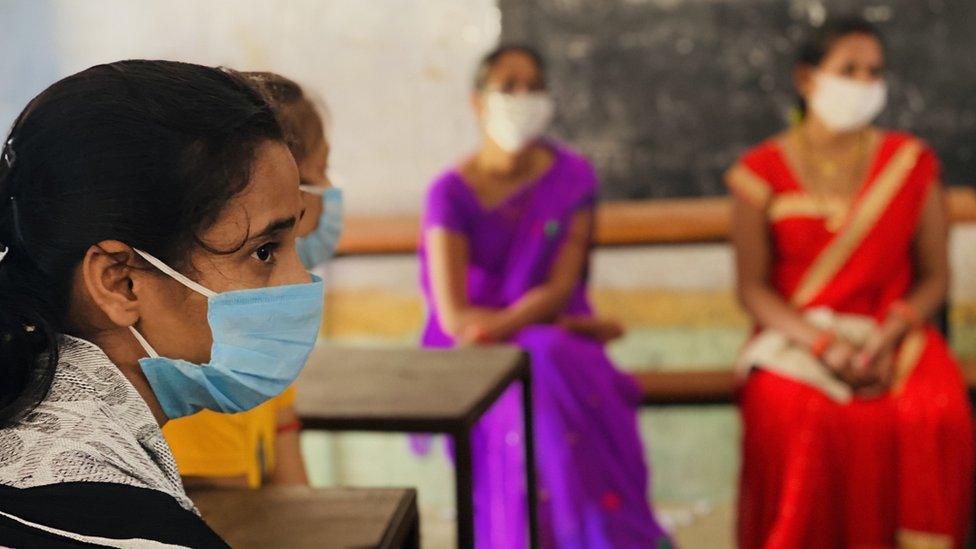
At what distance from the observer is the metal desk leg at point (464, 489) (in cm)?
151

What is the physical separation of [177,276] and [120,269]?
0.15ft

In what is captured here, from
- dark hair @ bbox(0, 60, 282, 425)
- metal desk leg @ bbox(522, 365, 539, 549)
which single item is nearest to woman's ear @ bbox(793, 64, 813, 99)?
metal desk leg @ bbox(522, 365, 539, 549)

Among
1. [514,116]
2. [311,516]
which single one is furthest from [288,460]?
[514,116]

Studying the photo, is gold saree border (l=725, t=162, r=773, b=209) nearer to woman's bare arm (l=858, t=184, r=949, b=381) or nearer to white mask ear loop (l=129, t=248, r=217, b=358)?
woman's bare arm (l=858, t=184, r=949, b=381)

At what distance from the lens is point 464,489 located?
60.4 inches

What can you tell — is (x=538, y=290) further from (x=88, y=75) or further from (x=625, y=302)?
(x=88, y=75)

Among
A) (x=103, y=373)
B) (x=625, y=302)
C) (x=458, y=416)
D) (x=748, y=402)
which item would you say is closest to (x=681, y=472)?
(x=625, y=302)

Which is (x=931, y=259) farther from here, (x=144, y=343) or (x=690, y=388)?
(x=144, y=343)

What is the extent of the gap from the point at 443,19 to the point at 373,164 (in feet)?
1.65

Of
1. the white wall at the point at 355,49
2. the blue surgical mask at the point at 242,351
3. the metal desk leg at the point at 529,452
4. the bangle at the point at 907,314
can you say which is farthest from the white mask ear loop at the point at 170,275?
the white wall at the point at 355,49

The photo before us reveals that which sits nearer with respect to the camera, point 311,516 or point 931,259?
point 311,516

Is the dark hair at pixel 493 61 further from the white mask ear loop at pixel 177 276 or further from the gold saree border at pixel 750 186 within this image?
the white mask ear loop at pixel 177 276

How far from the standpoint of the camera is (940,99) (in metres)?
3.37

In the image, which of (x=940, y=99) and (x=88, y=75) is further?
(x=940, y=99)
